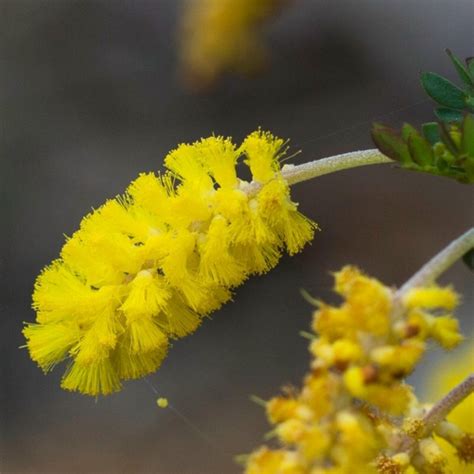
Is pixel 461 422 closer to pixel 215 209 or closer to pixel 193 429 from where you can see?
pixel 215 209

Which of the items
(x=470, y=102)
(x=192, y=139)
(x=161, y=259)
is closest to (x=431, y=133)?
(x=470, y=102)

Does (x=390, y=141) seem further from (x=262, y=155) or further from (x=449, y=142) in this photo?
(x=262, y=155)

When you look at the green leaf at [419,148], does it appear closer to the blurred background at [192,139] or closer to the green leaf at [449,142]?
the green leaf at [449,142]

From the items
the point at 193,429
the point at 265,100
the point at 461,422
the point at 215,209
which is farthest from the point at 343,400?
the point at 265,100

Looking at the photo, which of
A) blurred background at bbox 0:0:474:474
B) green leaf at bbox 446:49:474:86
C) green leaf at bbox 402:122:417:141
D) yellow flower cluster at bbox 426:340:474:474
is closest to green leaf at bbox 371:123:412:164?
green leaf at bbox 402:122:417:141

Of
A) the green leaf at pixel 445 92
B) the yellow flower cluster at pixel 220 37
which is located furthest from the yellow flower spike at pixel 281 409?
the yellow flower cluster at pixel 220 37
